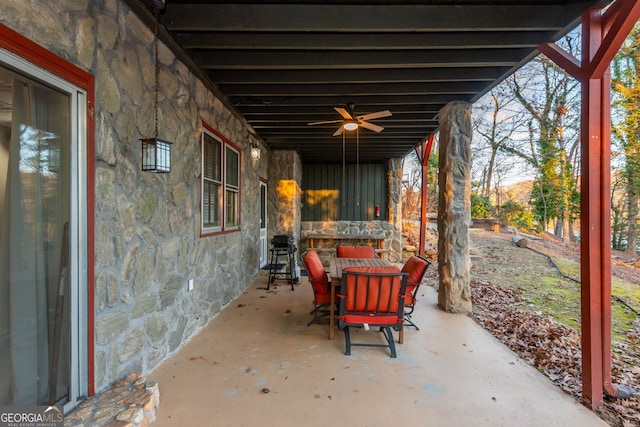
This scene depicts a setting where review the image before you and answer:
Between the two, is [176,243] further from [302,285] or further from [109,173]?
[302,285]

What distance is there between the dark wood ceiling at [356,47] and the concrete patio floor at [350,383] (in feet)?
9.34

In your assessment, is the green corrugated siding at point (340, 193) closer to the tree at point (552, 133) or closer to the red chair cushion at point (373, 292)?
the tree at point (552, 133)

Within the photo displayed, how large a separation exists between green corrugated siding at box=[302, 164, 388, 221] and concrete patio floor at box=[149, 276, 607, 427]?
16.4 feet

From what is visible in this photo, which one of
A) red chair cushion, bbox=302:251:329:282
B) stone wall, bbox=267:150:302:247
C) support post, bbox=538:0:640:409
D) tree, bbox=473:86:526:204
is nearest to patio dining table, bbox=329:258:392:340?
red chair cushion, bbox=302:251:329:282

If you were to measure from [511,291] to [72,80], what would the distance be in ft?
20.0

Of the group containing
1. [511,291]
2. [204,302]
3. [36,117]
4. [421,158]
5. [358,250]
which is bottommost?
[511,291]

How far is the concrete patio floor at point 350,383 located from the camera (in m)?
1.88

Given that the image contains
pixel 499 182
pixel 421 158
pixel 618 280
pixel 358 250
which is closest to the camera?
pixel 358 250

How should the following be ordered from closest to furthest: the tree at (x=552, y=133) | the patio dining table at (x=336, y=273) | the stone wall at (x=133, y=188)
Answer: the stone wall at (x=133, y=188) < the patio dining table at (x=336, y=273) < the tree at (x=552, y=133)

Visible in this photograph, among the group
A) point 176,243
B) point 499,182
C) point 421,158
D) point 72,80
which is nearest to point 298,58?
point 72,80

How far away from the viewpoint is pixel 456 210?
13.2ft

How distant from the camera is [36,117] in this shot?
1.47 meters

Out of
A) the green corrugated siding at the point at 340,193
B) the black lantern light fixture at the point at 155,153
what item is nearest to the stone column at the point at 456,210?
the black lantern light fixture at the point at 155,153

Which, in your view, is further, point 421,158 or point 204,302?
point 421,158
